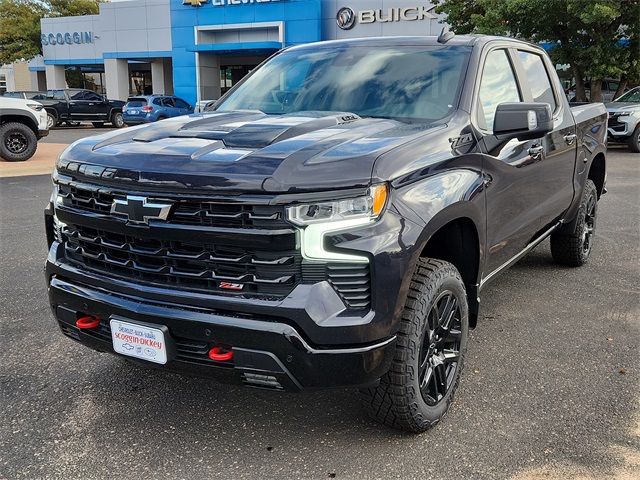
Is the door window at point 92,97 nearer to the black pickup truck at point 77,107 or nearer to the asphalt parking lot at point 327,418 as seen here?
the black pickup truck at point 77,107

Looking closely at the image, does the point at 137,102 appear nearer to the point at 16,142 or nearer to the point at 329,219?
the point at 16,142

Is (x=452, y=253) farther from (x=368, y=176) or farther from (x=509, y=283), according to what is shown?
(x=509, y=283)

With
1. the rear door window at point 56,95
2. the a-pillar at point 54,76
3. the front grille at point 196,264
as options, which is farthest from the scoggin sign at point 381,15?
the front grille at point 196,264

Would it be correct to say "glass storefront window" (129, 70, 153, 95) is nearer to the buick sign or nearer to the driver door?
the buick sign

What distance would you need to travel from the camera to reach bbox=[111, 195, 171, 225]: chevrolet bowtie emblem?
2.49m

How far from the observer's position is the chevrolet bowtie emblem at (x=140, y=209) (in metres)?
2.49

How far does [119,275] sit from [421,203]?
1352 millimetres

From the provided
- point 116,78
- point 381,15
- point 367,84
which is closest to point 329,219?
point 367,84

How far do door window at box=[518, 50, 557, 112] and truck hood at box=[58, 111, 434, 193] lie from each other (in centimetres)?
167

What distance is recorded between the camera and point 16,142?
13.7 meters

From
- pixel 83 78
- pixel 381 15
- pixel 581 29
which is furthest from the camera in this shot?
pixel 83 78

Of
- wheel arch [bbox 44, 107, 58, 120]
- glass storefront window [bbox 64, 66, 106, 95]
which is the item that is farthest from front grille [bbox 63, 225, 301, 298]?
glass storefront window [bbox 64, 66, 106, 95]

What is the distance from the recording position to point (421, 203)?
264 cm

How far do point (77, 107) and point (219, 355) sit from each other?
87.9 feet
